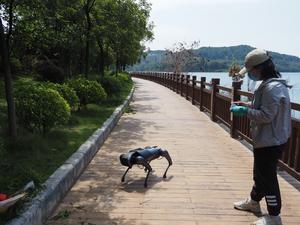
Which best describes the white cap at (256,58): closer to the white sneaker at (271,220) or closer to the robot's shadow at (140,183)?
the white sneaker at (271,220)

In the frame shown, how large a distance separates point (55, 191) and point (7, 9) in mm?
3536

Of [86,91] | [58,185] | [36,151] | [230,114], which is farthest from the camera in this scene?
[86,91]

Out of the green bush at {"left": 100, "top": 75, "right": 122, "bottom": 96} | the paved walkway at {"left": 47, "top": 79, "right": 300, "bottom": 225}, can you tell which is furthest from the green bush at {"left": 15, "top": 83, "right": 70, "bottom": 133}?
the green bush at {"left": 100, "top": 75, "right": 122, "bottom": 96}

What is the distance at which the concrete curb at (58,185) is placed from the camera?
3695 mm

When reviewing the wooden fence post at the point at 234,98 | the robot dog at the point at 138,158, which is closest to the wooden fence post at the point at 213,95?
the wooden fence post at the point at 234,98

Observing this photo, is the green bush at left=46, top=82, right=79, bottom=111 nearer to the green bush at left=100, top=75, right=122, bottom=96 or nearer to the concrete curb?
the concrete curb

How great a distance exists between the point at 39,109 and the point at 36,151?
0.98 meters

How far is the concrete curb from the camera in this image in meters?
3.70

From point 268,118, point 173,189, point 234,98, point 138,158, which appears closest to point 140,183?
point 138,158

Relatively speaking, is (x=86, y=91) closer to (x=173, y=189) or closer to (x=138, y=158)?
(x=138, y=158)

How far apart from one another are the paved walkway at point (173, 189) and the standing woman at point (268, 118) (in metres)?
0.50

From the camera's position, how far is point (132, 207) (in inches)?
183

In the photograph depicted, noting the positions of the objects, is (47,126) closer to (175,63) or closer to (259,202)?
(259,202)

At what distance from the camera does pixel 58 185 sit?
465 centimetres
